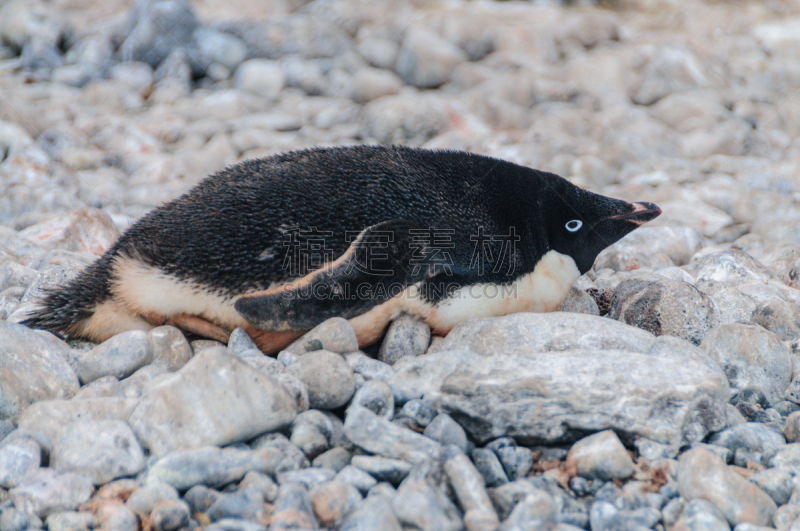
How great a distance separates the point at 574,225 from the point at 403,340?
92 cm

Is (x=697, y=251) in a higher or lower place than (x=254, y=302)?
lower

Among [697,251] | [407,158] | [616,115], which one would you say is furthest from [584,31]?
[407,158]

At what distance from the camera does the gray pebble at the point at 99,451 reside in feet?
4.72

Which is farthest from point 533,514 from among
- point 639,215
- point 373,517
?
point 639,215

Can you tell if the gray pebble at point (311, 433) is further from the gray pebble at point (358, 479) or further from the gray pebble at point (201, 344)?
the gray pebble at point (201, 344)

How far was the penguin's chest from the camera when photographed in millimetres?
2217

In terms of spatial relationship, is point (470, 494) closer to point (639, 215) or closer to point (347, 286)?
point (347, 286)

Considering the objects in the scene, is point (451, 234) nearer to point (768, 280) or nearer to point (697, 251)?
point (768, 280)

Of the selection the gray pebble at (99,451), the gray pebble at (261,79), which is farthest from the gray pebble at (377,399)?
the gray pebble at (261,79)

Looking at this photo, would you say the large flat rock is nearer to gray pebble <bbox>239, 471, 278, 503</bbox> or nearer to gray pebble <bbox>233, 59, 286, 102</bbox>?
gray pebble <bbox>239, 471, 278, 503</bbox>

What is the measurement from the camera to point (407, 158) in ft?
7.91

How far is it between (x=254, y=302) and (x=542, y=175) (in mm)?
1323

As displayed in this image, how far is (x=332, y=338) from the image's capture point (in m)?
2.05

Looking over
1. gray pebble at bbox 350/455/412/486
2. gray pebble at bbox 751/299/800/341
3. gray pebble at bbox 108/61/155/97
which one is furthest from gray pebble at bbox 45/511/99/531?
gray pebble at bbox 108/61/155/97
